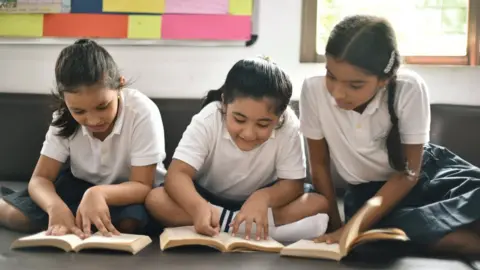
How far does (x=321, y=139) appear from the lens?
4.58 ft

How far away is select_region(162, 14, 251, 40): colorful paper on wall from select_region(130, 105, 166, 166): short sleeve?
1.79 ft

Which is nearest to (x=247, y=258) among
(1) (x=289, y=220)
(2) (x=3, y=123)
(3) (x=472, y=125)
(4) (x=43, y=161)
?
(1) (x=289, y=220)

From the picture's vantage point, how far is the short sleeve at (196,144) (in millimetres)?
1339

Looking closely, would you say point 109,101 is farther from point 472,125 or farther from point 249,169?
point 472,125

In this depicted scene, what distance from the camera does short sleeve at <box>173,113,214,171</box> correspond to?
134 cm

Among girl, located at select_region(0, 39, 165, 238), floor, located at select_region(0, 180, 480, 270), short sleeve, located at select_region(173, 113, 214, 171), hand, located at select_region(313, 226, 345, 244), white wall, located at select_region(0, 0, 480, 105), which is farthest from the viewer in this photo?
white wall, located at select_region(0, 0, 480, 105)

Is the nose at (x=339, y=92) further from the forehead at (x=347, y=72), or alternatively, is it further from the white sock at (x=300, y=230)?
the white sock at (x=300, y=230)

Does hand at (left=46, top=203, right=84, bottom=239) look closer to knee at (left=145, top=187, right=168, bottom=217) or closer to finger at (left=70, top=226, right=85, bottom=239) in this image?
finger at (left=70, top=226, right=85, bottom=239)

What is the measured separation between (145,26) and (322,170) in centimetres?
84

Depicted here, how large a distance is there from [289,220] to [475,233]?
1.27 feet

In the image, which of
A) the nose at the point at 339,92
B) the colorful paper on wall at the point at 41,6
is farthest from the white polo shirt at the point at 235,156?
the colorful paper on wall at the point at 41,6

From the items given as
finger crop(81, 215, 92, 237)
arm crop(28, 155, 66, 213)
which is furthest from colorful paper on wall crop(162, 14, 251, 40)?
finger crop(81, 215, 92, 237)

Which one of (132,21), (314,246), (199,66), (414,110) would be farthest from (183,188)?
(132,21)

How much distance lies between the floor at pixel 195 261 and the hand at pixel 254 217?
9cm
